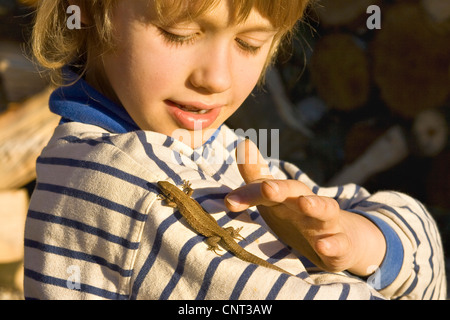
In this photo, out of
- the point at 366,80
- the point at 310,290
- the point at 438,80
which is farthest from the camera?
the point at 366,80

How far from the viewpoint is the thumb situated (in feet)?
5.70

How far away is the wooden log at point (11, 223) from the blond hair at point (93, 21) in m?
1.91

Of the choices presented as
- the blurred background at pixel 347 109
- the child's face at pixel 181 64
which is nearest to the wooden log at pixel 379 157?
the blurred background at pixel 347 109

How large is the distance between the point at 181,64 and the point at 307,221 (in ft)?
1.94

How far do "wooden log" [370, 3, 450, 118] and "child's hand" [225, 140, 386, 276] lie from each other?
6.22 ft

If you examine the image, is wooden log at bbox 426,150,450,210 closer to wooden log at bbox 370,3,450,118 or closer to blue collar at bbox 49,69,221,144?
wooden log at bbox 370,3,450,118

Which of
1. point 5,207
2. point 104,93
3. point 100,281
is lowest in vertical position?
point 5,207

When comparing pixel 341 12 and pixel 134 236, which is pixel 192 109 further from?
pixel 341 12

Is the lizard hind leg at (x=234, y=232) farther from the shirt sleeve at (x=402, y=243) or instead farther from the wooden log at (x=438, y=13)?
the wooden log at (x=438, y=13)

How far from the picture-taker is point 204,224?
1.57 metres

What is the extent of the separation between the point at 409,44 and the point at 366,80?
37cm

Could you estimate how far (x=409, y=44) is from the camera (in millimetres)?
3553

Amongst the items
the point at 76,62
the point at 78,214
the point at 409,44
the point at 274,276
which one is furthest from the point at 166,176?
the point at 409,44

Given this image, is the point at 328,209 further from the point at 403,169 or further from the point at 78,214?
the point at 403,169
